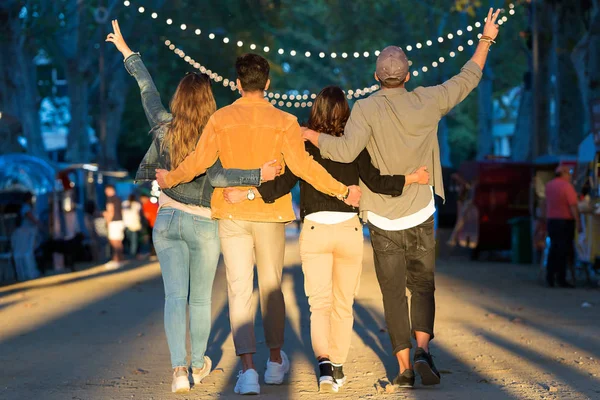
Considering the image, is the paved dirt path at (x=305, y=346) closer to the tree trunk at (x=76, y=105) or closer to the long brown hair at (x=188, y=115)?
the long brown hair at (x=188, y=115)

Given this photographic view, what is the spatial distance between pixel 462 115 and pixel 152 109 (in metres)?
65.2

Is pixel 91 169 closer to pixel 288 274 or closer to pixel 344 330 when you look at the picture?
pixel 288 274

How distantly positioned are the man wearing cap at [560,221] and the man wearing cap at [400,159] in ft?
31.4

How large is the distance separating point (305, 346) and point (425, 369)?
2504mm

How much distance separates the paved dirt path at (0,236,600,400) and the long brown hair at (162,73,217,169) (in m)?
1.47

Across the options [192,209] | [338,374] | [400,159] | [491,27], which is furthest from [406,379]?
[491,27]

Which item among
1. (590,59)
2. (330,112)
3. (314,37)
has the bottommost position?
(330,112)

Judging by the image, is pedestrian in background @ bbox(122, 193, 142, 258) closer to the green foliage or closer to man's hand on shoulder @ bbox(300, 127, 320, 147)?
the green foliage

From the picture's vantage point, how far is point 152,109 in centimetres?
809

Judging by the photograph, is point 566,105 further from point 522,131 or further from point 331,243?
point 331,243

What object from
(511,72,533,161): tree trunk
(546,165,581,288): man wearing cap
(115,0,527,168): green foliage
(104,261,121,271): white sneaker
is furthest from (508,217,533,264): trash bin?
(511,72,533,161): tree trunk

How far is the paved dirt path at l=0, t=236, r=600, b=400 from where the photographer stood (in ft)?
25.9

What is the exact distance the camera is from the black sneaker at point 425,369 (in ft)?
25.5

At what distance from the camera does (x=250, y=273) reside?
25.6 ft
